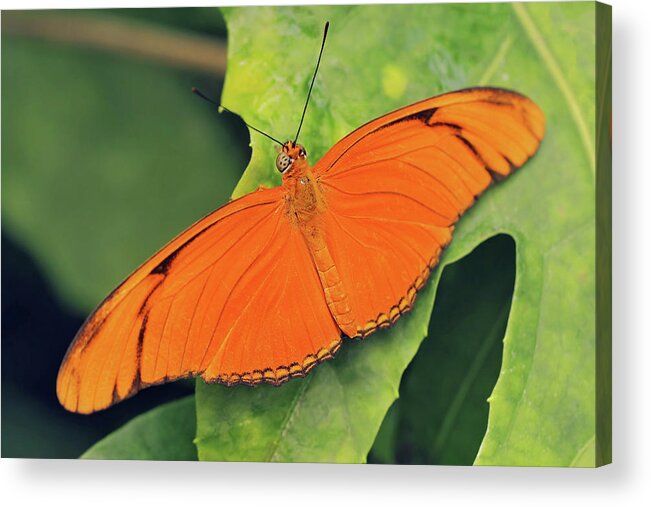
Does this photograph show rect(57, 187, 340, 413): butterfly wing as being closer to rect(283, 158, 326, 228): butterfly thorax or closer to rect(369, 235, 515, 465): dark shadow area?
rect(283, 158, 326, 228): butterfly thorax

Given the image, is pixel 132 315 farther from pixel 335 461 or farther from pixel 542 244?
pixel 542 244

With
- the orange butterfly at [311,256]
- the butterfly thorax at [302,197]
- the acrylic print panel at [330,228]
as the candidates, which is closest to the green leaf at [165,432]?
the acrylic print panel at [330,228]

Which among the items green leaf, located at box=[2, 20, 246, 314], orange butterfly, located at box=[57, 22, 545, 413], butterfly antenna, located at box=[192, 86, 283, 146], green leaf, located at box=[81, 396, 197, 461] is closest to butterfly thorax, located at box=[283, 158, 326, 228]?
orange butterfly, located at box=[57, 22, 545, 413]

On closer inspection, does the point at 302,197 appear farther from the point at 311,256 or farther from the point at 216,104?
the point at 216,104

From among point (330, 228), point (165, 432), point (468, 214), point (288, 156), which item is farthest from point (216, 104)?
point (165, 432)

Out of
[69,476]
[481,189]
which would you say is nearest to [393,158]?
[481,189]

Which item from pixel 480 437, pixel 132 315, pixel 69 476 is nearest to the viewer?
pixel 132 315

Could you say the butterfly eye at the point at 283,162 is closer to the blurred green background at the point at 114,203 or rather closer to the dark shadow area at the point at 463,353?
the blurred green background at the point at 114,203
